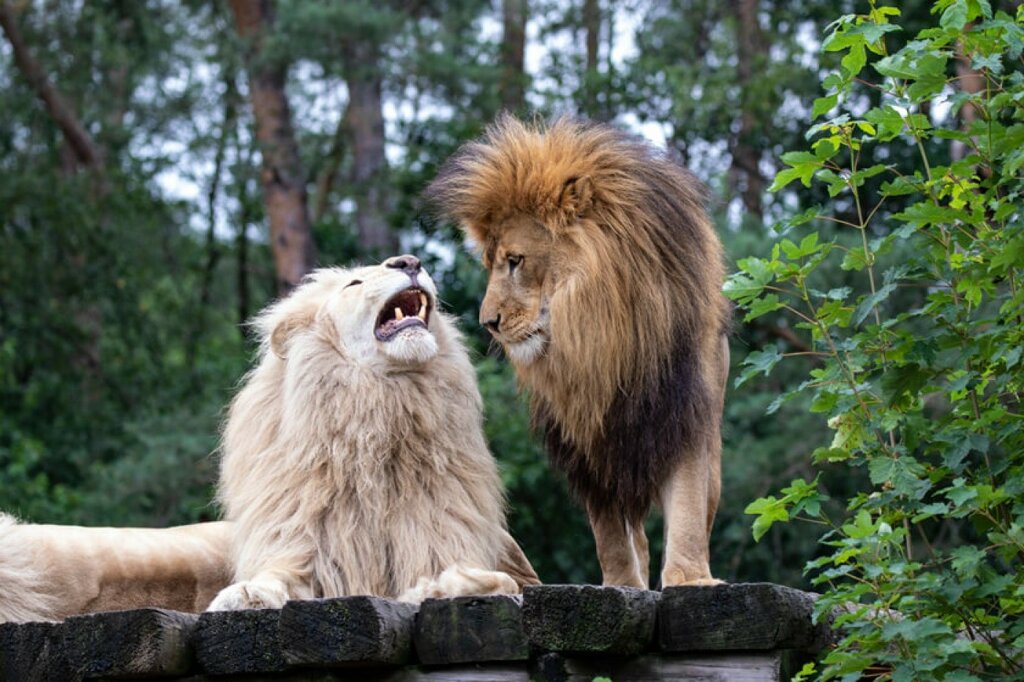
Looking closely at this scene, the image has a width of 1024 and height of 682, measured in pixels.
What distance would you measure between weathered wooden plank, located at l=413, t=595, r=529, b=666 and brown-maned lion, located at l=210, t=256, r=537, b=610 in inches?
15.2

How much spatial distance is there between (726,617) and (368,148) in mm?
11175

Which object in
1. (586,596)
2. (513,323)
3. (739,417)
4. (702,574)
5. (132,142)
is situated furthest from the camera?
(132,142)

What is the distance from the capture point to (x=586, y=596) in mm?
2934

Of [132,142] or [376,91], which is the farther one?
[132,142]

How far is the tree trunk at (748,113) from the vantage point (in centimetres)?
1090

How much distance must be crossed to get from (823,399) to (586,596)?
67 cm

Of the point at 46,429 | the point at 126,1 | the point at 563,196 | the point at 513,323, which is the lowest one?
the point at 46,429

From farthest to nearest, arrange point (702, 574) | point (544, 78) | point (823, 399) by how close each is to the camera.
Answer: point (544, 78) → point (702, 574) → point (823, 399)

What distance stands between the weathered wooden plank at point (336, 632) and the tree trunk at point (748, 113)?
807cm

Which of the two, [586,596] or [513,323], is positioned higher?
[513,323]

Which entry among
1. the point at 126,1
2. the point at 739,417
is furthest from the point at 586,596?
the point at 126,1

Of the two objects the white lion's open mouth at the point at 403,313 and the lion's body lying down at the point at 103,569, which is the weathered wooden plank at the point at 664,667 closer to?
the white lion's open mouth at the point at 403,313

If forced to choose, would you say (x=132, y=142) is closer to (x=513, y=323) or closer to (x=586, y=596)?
(x=513, y=323)

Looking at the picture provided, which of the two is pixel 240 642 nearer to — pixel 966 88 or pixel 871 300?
pixel 871 300
